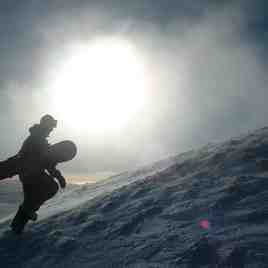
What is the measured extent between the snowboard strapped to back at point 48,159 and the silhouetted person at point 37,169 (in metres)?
0.09

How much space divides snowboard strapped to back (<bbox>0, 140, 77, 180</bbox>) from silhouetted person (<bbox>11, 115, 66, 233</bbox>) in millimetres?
91

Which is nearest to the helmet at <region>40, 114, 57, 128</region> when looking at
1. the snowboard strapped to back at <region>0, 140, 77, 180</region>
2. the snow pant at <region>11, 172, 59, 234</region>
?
the snowboard strapped to back at <region>0, 140, 77, 180</region>

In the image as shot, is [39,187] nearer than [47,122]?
No

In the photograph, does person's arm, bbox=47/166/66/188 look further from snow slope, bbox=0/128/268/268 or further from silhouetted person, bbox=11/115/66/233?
snow slope, bbox=0/128/268/268

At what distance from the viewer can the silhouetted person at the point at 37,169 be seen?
10.5 m

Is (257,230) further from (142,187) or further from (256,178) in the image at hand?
(142,187)

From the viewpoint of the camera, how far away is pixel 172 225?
10977mm

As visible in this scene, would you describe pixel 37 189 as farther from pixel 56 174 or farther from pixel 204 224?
pixel 204 224

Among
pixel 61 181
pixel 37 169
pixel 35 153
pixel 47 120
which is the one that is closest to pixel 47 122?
pixel 47 120

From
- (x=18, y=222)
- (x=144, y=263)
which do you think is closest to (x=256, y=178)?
(x=144, y=263)

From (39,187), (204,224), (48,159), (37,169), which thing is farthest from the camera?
(39,187)

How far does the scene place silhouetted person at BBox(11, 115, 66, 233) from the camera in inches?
412

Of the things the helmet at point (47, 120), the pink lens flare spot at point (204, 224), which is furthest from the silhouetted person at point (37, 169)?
the pink lens flare spot at point (204, 224)

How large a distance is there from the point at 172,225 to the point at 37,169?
4.07 m
